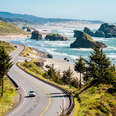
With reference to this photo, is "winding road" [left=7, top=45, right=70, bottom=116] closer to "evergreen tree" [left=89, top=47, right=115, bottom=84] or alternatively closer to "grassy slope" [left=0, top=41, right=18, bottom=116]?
"grassy slope" [left=0, top=41, right=18, bottom=116]

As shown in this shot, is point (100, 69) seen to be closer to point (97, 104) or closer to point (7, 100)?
point (97, 104)

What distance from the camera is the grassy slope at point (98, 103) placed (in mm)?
32688

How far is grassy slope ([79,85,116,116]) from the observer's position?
32.7 metres

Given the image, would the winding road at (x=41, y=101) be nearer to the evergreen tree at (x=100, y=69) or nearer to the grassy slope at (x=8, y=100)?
the grassy slope at (x=8, y=100)

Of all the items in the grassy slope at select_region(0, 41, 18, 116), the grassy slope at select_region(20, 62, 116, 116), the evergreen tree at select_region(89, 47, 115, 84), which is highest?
the evergreen tree at select_region(89, 47, 115, 84)

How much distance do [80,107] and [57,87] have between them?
16.6 m

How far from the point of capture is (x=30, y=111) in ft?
116

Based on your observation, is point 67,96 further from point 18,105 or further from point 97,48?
point 97,48

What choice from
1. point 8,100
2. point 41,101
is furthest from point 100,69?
point 8,100

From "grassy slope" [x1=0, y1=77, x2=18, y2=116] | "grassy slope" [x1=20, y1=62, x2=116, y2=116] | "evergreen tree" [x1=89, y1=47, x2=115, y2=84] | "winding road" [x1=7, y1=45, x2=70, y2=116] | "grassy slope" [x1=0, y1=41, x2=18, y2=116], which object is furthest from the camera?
"evergreen tree" [x1=89, y1=47, x2=115, y2=84]

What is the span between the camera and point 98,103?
3512cm

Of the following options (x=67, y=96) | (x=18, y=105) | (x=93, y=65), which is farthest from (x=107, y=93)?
(x=18, y=105)

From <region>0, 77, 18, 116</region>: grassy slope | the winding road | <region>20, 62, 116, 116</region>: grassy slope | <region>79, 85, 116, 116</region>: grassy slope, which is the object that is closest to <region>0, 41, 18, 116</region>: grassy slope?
<region>0, 77, 18, 116</region>: grassy slope

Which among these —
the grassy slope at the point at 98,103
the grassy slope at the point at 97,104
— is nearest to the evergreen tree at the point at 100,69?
the grassy slope at the point at 98,103
